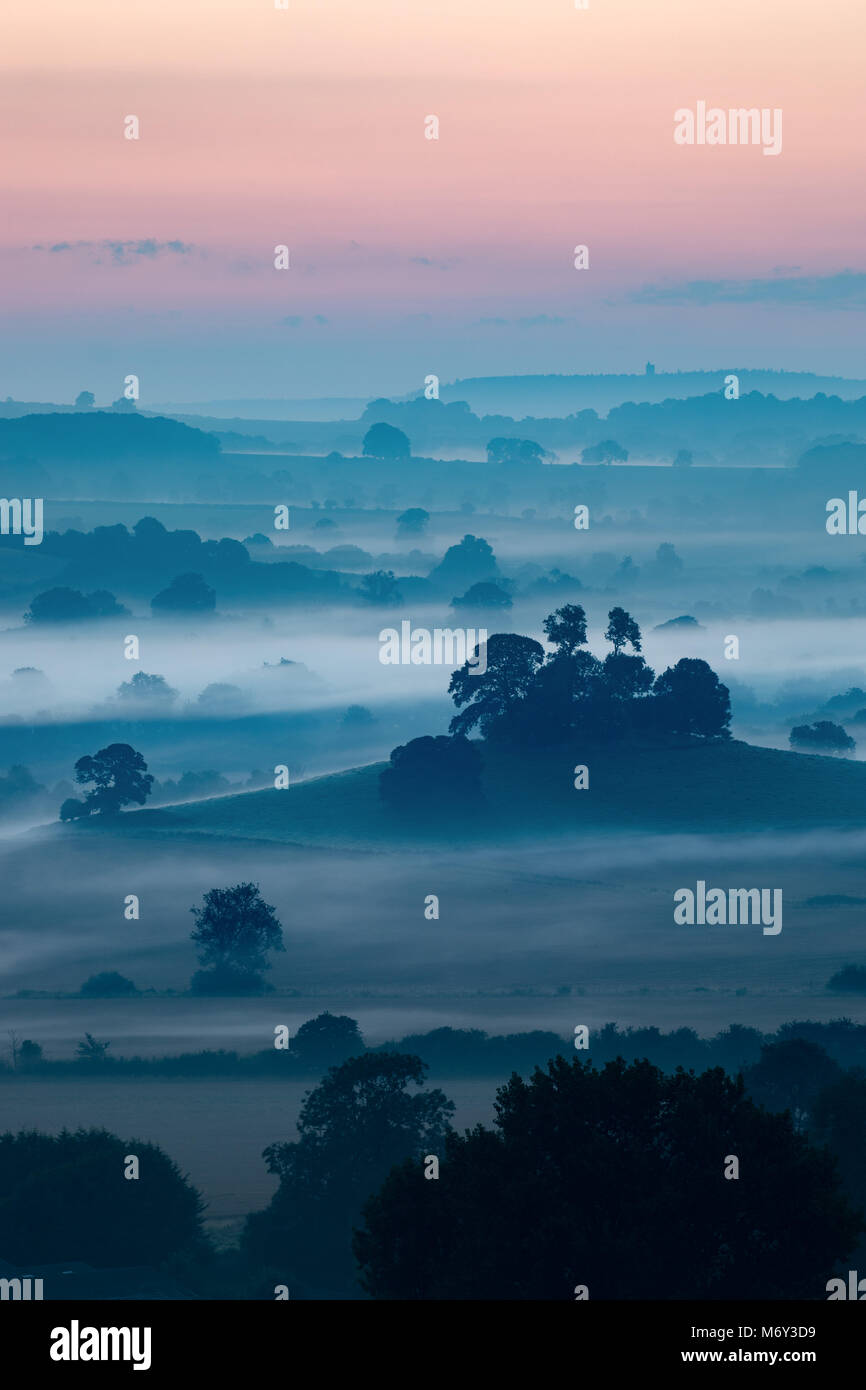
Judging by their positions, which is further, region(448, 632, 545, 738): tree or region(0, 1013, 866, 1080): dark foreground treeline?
region(448, 632, 545, 738): tree

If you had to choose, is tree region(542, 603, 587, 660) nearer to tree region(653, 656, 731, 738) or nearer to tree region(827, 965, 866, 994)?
tree region(653, 656, 731, 738)

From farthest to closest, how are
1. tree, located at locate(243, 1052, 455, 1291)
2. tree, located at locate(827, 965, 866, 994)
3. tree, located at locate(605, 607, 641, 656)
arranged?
1. tree, located at locate(605, 607, 641, 656)
2. tree, located at locate(827, 965, 866, 994)
3. tree, located at locate(243, 1052, 455, 1291)

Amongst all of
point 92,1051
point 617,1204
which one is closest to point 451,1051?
point 92,1051

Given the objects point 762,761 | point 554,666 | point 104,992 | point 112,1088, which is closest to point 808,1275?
point 112,1088

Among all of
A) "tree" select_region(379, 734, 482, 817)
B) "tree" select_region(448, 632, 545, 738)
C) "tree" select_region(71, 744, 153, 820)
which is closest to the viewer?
"tree" select_region(448, 632, 545, 738)

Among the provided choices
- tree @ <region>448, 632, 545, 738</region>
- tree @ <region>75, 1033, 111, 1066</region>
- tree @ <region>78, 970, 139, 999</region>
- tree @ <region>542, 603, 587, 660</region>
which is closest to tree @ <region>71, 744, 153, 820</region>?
tree @ <region>78, 970, 139, 999</region>

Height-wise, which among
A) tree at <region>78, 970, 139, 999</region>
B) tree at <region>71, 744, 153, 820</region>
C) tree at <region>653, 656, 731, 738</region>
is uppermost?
tree at <region>653, 656, 731, 738</region>
